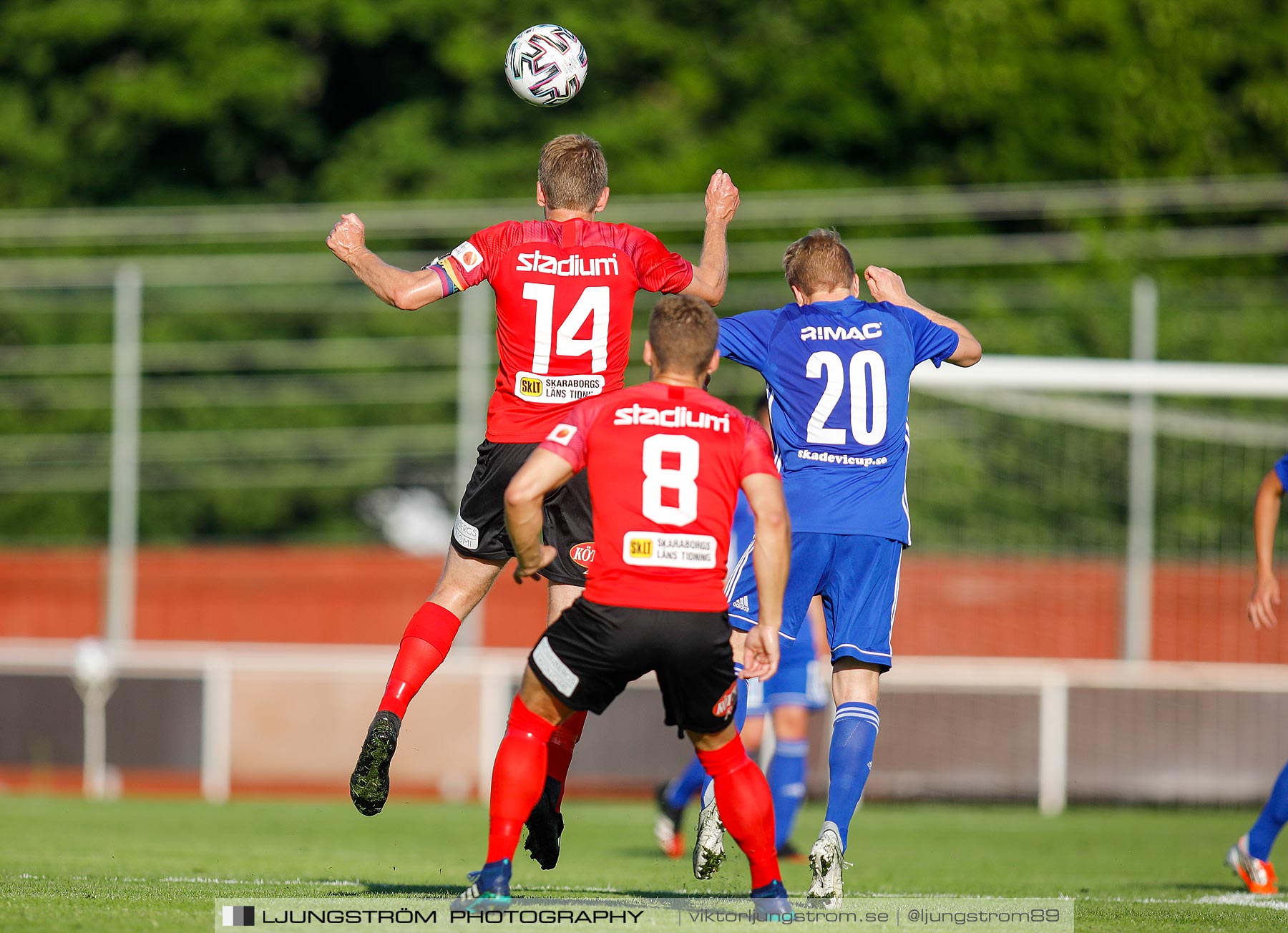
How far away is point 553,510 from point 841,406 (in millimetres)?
1238

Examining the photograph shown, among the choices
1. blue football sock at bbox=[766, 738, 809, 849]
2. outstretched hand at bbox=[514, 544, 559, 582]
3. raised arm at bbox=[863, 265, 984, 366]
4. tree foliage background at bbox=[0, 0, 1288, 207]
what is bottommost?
blue football sock at bbox=[766, 738, 809, 849]

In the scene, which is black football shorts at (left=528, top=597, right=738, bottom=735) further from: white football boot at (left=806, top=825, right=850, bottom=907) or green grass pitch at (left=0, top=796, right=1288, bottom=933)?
green grass pitch at (left=0, top=796, right=1288, bottom=933)

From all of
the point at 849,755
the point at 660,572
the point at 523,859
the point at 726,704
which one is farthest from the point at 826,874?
the point at 523,859

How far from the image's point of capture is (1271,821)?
793 centimetres

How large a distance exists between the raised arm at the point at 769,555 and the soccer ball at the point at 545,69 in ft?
8.14

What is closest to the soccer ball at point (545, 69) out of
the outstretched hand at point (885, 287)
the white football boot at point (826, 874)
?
the outstretched hand at point (885, 287)

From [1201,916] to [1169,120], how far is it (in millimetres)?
20692

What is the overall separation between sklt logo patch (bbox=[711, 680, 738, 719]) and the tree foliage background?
21171 mm

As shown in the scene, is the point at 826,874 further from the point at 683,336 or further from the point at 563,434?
the point at 683,336

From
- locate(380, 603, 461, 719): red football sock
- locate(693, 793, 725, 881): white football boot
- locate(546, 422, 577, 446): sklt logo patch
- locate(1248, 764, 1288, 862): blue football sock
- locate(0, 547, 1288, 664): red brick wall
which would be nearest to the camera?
locate(546, 422, 577, 446): sklt logo patch

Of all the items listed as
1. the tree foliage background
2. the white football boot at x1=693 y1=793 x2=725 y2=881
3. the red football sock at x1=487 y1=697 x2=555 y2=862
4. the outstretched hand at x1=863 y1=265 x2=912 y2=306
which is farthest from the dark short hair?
the tree foliage background

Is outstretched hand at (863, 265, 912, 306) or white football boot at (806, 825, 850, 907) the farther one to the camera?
outstretched hand at (863, 265, 912, 306)

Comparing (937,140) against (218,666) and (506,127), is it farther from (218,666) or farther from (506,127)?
(218,666)

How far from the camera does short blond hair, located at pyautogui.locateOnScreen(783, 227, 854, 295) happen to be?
7027 millimetres
